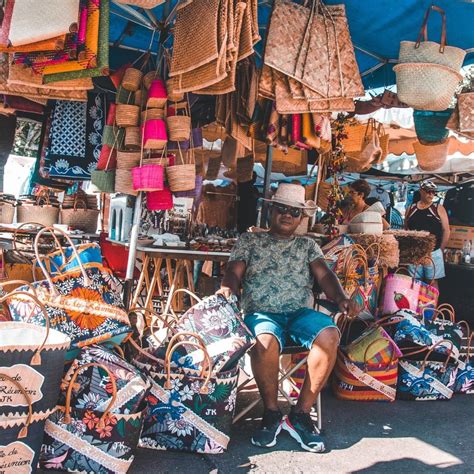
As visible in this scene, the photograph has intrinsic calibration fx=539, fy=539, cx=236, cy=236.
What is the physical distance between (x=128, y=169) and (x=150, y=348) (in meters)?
1.28

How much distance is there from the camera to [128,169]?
368 cm

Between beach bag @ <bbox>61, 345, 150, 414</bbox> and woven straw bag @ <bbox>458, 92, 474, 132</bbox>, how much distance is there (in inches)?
124

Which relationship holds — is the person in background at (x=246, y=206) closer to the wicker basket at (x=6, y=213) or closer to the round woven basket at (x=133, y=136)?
the wicker basket at (x=6, y=213)

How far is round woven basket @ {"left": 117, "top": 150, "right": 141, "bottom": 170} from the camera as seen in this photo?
3670 mm

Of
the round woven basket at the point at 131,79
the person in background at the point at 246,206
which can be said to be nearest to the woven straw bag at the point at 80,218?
the person in background at the point at 246,206

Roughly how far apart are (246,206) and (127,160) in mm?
3577

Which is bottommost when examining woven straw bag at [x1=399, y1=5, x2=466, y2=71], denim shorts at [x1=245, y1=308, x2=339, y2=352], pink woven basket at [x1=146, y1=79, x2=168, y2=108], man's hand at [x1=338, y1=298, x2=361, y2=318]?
denim shorts at [x1=245, y1=308, x2=339, y2=352]

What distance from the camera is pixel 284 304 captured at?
3.56m

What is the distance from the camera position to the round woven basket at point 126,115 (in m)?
3.61

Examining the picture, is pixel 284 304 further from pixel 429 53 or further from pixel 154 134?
pixel 429 53

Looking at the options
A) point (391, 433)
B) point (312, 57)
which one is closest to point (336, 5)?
point (312, 57)

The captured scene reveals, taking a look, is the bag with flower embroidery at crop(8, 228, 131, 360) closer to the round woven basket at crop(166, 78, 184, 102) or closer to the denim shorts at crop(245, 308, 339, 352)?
the denim shorts at crop(245, 308, 339, 352)

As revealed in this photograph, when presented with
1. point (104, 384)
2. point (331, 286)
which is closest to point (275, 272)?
point (331, 286)

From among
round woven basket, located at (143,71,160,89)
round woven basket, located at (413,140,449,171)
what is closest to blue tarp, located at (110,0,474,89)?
round woven basket, located at (143,71,160,89)
